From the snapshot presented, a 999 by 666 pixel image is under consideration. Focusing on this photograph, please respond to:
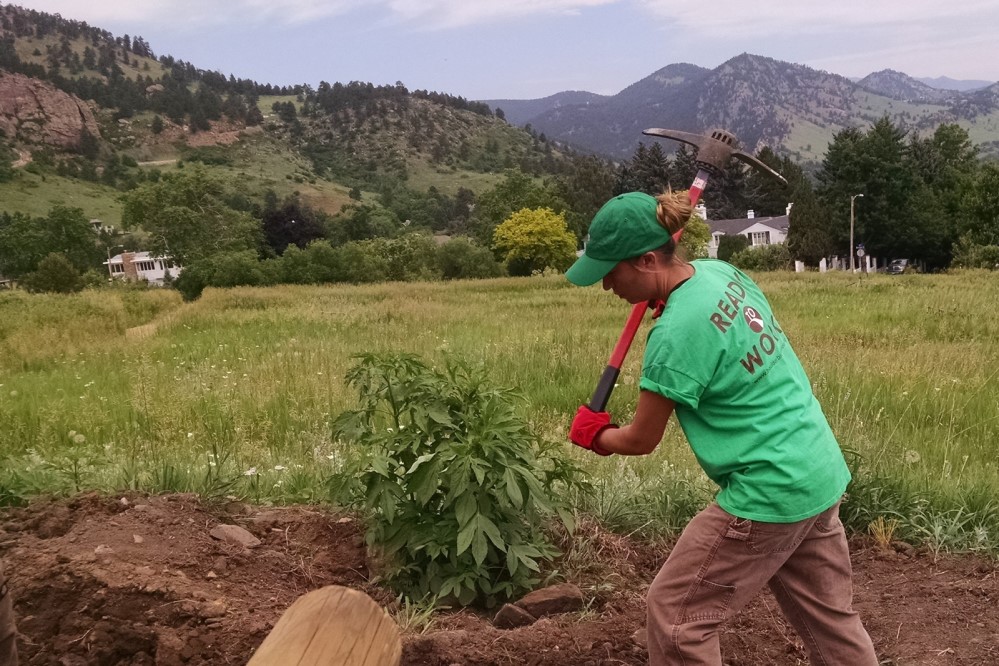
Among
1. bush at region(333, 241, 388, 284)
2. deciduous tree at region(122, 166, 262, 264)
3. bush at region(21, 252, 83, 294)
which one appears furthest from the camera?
deciduous tree at region(122, 166, 262, 264)

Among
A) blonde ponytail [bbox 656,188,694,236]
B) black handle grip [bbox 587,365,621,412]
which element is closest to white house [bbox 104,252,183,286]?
black handle grip [bbox 587,365,621,412]

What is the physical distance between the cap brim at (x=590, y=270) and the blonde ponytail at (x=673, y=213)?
18 cm

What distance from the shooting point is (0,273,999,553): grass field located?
12.9 ft

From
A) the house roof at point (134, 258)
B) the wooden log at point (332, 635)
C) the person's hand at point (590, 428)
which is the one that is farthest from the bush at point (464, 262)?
the house roof at point (134, 258)

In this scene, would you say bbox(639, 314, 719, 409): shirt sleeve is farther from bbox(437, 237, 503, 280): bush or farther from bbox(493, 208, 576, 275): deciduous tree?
Answer: bbox(493, 208, 576, 275): deciduous tree

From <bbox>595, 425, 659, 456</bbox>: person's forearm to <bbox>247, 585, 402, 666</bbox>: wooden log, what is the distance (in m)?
0.85

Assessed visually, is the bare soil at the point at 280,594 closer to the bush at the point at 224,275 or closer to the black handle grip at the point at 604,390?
the black handle grip at the point at 604,390

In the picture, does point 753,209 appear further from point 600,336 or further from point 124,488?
point 124,488

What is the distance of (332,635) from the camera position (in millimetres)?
1483

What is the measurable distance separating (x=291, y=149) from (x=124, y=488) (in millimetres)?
177839

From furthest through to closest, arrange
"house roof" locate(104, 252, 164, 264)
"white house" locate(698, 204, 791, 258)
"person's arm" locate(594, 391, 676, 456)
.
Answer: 1. "house roof" locate(104, 252, 164, 264)
2. "white house" locate(698, 204, 791, 258)
3. "person's arm" locate(594, 391, 676, 456)

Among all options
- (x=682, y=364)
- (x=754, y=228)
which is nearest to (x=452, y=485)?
(x=682, y=364)

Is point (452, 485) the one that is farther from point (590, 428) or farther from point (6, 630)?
point (6, 630)

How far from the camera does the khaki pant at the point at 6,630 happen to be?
1.89 meters
